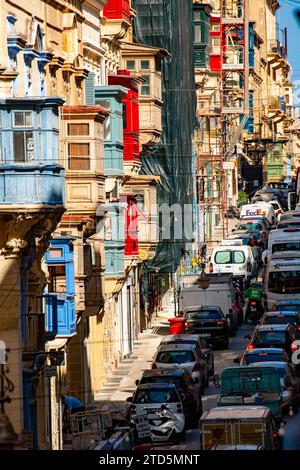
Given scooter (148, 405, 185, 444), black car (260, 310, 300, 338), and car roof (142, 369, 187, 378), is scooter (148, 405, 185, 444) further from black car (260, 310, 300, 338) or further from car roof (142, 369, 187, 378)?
black car (260, 310, 300, 338)

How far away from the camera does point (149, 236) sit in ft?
211

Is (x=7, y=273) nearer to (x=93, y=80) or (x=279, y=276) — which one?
(x=93, y=80)

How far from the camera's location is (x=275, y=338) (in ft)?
177

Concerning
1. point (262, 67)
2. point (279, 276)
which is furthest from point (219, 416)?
point (262, 67)

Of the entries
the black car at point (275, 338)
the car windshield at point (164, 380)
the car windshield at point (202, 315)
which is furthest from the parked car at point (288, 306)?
the car windshield at point (164, 380)

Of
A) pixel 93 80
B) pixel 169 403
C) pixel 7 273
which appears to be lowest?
pixel 169 403

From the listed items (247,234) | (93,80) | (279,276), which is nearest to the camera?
(93,80)

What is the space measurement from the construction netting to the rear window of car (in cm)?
1810

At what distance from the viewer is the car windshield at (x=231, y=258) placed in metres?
82.9

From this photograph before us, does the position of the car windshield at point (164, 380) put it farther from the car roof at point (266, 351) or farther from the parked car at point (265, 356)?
the car roof at point (266, 351)

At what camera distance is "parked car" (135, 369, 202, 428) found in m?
44.9

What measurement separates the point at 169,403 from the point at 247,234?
54156 mm

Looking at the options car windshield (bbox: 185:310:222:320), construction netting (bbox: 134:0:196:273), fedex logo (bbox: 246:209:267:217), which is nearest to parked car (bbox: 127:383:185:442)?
car windshield (bbox: 185:310:222:320)

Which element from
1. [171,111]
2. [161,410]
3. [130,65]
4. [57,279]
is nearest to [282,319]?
[130,65]
